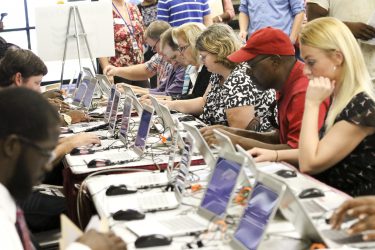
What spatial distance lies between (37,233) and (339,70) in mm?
1558

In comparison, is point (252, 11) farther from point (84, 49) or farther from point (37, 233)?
point (37, 233)

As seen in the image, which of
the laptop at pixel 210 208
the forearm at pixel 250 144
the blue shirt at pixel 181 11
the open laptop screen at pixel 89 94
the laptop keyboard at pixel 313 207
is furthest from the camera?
the blue shirt at pixel 181 11

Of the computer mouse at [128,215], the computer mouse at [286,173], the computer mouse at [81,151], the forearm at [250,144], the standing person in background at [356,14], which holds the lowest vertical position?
the computer mouse at [81,151]

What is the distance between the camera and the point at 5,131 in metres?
1.60

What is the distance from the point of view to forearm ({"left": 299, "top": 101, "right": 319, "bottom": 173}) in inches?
105

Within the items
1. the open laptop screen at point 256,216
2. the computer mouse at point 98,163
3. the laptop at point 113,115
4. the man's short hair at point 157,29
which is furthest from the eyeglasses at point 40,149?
the man's short hair at point 157,29

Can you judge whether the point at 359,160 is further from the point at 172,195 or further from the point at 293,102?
the point at 172,195

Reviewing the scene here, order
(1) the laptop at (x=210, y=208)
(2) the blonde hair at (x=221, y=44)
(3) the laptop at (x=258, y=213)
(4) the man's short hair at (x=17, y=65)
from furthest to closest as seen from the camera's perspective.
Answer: (2) the blonde hair at (x=221, y=44) → (4) the man's short hair at (x=17, y=65) → (1) the laptop at (x=210, y=208) → (3) the laptop at (x=258, y=213)

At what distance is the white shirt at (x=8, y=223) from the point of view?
160cm

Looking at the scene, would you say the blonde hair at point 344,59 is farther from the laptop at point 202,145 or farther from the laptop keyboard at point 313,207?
the laptop at point 202,145

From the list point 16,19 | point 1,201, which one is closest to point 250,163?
point 1,201

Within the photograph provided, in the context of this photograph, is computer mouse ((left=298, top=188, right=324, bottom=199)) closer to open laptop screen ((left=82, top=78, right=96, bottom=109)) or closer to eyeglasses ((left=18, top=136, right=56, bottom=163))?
eyeglasses ((left=18, top=136, right=56, bottom=163))

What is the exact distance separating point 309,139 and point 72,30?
3910 millimetres

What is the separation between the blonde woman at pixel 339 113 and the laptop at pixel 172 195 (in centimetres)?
51
